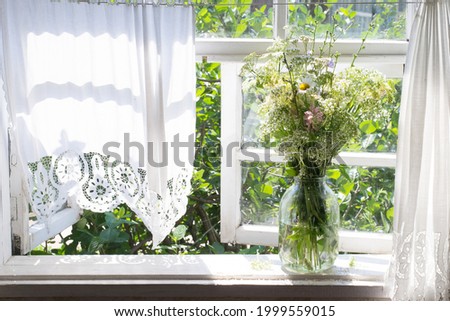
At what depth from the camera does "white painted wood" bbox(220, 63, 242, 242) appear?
207 centimetres

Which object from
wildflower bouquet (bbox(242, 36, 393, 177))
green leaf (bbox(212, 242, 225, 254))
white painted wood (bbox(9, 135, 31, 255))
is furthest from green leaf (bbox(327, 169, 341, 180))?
white painted wood (bbox(9, 135, 31, 255))

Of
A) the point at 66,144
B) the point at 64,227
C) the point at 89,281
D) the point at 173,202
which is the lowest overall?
the point at 89,281

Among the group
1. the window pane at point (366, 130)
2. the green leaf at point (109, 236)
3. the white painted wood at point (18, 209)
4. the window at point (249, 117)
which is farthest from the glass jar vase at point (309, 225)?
the white painted wood at point (18, 209)

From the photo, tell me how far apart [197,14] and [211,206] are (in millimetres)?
809

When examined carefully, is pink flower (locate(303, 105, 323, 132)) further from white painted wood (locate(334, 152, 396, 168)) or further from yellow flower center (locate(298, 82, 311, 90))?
white painted wood (locate(334, 152, 396, 168))

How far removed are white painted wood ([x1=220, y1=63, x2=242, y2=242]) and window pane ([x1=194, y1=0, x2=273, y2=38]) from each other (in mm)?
117

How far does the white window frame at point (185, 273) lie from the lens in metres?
1.92

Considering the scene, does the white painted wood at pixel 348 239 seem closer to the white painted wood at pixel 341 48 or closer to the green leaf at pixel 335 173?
the green leaf at pixel 335 173

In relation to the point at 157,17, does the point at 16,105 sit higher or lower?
lower

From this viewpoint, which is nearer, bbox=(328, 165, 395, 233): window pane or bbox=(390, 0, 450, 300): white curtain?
bbox=(390, 0, 450, 300): white curtain

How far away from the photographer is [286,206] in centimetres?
189

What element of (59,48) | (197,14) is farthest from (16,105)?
(197,14)

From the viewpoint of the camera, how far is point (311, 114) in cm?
175

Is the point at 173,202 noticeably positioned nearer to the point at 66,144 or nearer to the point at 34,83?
the point at 66,144
